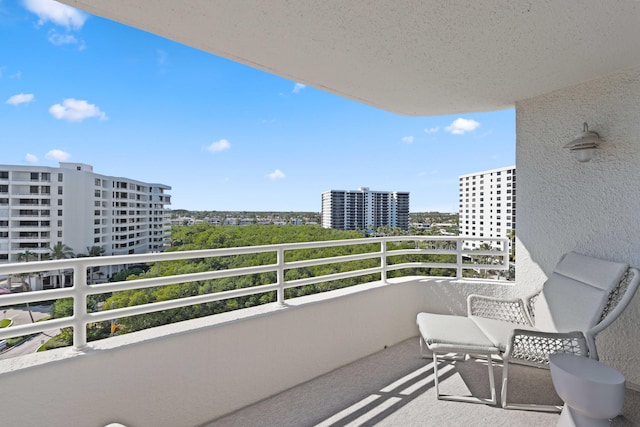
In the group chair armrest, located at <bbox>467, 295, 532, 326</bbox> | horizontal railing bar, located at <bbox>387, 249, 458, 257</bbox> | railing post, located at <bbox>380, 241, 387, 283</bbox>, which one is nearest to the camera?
chair armrest, located at <bbox>467, 295, 532, 326</bbox>

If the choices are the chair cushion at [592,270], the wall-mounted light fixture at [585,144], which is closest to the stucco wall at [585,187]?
the wall-mounted light fixture at [585,144]

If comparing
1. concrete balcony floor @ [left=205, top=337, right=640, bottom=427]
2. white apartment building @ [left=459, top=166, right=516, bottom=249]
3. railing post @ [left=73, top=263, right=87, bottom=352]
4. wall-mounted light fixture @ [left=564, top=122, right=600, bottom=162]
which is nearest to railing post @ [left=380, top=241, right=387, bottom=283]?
concrete balcony floor @ [left=205, top=337, right=640, bottom=427]

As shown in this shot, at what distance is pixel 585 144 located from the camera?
2426 mm

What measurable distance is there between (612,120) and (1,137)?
39.3m

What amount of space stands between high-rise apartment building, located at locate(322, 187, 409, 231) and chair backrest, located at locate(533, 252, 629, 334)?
29.5 m

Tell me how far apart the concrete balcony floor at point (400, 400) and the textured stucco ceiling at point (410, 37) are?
2470mm

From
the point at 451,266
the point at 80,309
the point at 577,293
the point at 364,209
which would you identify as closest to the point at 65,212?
the point at 364,209

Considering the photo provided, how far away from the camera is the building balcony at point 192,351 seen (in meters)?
1.50

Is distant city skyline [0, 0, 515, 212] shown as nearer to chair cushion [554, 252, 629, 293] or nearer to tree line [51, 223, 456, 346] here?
tree line [51, 223, 456, 346]

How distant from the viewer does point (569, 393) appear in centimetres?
146

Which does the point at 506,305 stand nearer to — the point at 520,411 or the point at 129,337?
the point at 520,411

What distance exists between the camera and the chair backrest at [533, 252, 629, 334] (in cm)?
205

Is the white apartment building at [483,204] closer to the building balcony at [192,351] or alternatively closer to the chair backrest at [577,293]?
the chair backrest at [577,293]

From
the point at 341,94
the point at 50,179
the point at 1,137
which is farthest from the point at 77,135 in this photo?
the point at 341,94
